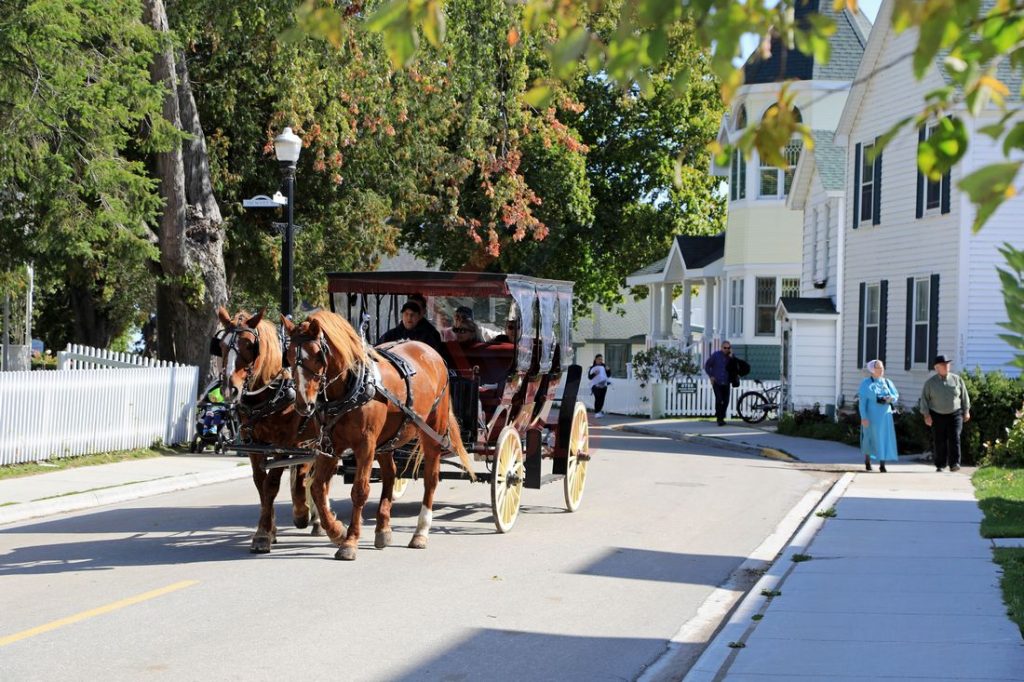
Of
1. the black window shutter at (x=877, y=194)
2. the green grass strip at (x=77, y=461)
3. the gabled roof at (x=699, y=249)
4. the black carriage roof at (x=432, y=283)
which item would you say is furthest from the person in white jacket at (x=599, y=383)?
the black carriage roof at (x=432, y=283)

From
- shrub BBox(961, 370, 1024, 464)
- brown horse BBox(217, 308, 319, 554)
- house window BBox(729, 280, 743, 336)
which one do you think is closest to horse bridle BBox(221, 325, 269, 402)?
brown horse BBox(217, 308, 319, 554)

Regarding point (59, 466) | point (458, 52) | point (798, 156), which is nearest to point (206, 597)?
point (59, 466)

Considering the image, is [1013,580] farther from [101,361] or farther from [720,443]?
[101,361]

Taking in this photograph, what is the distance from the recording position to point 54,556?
11.6 meters

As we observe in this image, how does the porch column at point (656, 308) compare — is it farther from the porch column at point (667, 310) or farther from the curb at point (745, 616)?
the curb at point (745, 616)

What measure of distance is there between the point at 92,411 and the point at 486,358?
27.1 ft

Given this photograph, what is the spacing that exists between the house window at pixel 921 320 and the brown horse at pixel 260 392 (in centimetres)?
1905

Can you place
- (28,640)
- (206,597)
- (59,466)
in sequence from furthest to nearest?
(59,466), (206,597), (28,640)

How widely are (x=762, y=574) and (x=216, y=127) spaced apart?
18787 millimetres

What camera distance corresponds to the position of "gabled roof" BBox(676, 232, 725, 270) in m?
45.3

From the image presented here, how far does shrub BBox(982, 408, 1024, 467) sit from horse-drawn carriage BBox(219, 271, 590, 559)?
9178 millimetres

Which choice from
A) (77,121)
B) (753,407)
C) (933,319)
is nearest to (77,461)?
(77,121)

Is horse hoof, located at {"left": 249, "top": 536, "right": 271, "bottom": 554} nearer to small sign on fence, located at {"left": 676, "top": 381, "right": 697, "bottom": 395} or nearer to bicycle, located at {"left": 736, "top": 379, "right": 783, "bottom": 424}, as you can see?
bicycle, located at {"left": 736, "top": 379, "right": 783, "bottom": 424}

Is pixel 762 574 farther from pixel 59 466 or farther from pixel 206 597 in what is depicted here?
pixel 59 466
